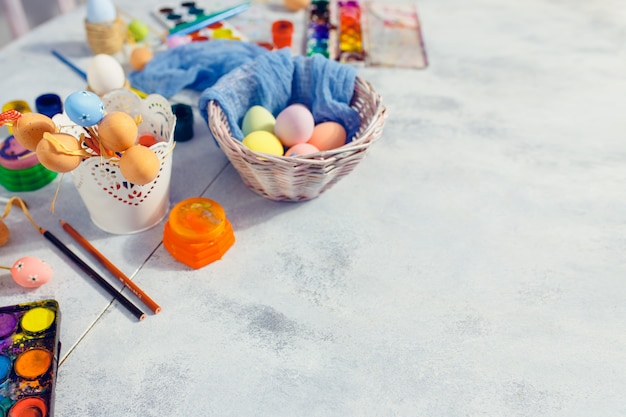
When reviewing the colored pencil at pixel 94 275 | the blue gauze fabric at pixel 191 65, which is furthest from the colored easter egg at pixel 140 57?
the colored pencil at pixel 94 275

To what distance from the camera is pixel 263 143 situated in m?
0.85

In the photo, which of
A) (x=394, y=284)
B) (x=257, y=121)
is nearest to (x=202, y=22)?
(x=257, y=121)

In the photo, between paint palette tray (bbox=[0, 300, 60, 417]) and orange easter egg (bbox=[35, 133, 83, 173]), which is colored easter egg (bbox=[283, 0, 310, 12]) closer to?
orange easter egg (bbox=[35, 133, 83, 173])

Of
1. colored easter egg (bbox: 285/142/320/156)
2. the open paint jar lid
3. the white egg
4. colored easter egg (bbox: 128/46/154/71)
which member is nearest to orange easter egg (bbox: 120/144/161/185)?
the open paint jar lid

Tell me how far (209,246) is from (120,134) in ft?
0.68

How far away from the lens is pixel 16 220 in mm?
833

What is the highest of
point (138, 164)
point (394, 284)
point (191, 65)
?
point (138, 164)

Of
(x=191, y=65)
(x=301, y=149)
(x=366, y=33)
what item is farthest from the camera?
(x=366, y=33)

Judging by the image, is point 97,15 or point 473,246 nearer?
point 473,246

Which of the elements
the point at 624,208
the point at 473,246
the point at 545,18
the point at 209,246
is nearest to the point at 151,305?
the point at 209,246

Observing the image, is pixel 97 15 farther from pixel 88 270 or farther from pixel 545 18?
pixel 545 18

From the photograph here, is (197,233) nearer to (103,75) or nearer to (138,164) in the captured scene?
(138,164)

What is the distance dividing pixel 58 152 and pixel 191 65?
53 centimetres

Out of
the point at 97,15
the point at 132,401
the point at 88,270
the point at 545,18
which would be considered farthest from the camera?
the point at 545,18
